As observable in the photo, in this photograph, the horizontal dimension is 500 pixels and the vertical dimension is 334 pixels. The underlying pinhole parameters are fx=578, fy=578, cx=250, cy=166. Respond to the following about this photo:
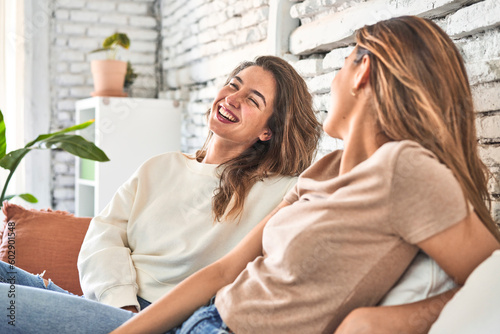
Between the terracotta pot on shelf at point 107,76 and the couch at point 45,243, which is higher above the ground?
the terracotta pot on shelf at point 107,76

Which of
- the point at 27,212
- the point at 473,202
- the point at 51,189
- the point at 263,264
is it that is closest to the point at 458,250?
the point at 473,202

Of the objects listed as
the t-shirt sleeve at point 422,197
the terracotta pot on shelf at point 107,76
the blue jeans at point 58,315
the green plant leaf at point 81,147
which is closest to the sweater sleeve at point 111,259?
the blue jeans at point 58,315

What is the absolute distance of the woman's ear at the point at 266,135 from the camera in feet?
6.47

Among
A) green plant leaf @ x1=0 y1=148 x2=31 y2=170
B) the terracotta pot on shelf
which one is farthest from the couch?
the terracotta pot on shelf

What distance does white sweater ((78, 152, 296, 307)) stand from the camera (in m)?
1.77

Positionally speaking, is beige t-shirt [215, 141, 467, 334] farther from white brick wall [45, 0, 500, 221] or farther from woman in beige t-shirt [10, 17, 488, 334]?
white brick wall [45, 0, 500, 221]

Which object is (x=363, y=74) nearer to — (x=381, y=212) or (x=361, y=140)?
(x=361, y=140)

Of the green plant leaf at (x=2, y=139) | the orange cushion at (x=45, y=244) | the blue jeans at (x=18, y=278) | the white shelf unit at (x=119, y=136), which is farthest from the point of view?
the white shelf unit at (x=119, y=136)

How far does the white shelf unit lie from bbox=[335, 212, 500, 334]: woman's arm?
107 inches

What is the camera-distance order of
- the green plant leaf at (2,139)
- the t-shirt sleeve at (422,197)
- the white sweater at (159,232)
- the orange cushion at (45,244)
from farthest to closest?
the green plant leaf at (2,139) → the orange cushion at (45,244) → the white sweater at (159,232) → the t-shirt sleeve at (422,197)

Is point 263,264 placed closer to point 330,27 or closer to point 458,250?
point 458,250

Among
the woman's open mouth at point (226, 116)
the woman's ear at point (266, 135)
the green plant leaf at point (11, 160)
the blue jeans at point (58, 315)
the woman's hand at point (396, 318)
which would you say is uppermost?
the woman's open mouth at point (226, 116)

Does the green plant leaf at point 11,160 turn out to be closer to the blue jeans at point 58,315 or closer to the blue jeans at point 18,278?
the blue jeans at point 18,278

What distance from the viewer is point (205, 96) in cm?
346
